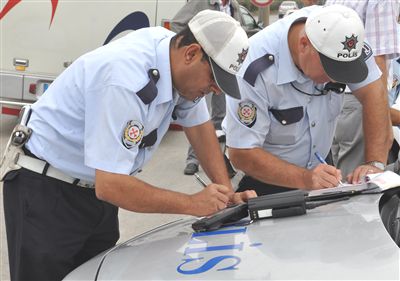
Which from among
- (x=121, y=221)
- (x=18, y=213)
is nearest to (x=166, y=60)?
(x=18, y=213)

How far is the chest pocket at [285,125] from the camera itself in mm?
2633

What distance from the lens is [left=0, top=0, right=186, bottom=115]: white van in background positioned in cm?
579

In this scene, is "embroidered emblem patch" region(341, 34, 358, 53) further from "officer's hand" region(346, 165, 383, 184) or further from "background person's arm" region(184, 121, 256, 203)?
"background person's arm" region(184, 121, 256, 203)

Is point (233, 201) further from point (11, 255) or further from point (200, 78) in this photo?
point (11, 255)

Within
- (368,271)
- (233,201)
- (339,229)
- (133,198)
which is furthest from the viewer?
(233,201)

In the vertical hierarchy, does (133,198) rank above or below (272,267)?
below

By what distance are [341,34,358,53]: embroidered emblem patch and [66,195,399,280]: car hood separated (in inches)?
25.0

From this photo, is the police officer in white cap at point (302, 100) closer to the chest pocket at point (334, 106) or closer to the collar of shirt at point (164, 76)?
the chest pocket at point (334, 106)

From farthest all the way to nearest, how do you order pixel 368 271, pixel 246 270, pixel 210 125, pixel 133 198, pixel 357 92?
pixel 357 92, pixel 210 125, pixel 133 198, pixel 246 270, pixel 368 271

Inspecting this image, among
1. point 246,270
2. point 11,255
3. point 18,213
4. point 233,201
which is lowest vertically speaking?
point 11,255

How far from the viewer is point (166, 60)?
207 centimetres

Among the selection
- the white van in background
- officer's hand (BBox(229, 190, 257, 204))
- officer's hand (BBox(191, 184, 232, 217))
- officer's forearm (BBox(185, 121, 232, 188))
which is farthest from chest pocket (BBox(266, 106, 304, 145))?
the white van in background

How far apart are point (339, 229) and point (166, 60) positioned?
32.2 inches

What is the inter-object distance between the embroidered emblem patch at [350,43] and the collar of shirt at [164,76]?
26.8 inches
